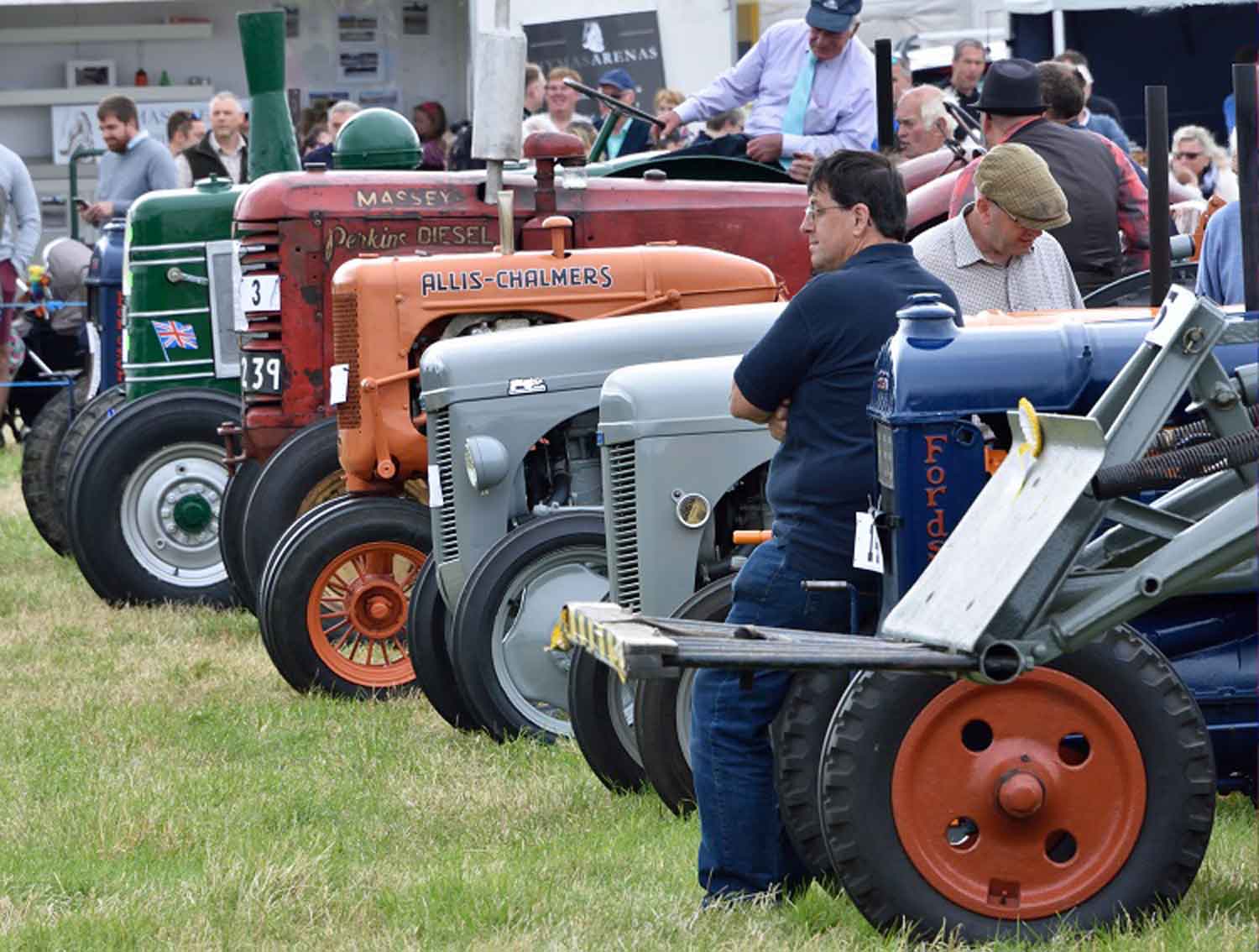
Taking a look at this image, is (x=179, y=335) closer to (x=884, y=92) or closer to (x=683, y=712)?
(x=884, y=92)

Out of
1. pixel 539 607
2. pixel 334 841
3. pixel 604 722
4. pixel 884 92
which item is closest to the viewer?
pixel 334 841

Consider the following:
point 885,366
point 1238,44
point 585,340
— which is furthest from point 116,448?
point 1238,44

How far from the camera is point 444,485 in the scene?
706 cm

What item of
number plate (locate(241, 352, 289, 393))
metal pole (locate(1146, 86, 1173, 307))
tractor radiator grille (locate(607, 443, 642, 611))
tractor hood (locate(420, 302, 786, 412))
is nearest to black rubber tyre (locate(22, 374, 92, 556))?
number plate (locate(241, 352, 289, 393))

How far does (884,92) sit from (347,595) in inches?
89.5

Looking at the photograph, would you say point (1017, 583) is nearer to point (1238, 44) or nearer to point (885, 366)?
point (885, 366)

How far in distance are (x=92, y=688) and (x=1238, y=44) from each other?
1325 cm

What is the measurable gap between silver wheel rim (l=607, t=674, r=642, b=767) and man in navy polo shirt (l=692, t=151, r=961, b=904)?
1057mm

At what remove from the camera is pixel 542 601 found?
6.65m

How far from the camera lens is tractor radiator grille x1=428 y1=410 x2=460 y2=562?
7035 millimetres

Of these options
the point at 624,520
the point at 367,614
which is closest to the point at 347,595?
the point at 367,614

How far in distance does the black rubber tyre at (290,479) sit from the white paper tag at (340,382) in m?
0.54

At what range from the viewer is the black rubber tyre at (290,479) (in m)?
8.34

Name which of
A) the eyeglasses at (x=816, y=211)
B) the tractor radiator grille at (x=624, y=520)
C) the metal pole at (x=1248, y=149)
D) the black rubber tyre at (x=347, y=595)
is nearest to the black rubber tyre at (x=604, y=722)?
the tractor radiator grille at (x=624, y=520)
